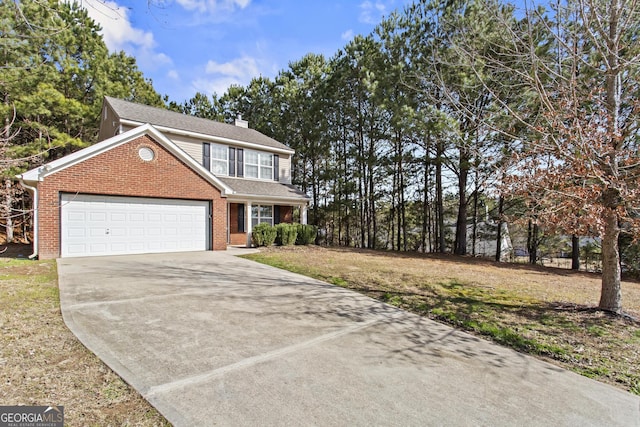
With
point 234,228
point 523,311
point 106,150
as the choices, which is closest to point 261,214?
point 234,228

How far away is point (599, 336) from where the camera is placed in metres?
4.61

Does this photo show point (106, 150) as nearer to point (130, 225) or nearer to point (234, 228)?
point (130, 225)

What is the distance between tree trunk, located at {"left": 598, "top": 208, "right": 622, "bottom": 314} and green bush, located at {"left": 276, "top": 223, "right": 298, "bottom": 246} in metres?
11.6

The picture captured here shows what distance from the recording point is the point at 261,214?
52.6 ft

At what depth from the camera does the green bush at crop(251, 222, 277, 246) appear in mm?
14359

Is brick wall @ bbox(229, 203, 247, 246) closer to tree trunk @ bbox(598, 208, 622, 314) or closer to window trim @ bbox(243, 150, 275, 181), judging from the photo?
window trim @ bbox(243, 150, 275, 181)

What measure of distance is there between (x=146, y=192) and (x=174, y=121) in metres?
5.40

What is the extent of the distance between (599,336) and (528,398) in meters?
2.72

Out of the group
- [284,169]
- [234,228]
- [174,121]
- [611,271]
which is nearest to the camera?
[611,271]

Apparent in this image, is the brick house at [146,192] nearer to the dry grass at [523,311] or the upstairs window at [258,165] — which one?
the upstairs window at [258,165]

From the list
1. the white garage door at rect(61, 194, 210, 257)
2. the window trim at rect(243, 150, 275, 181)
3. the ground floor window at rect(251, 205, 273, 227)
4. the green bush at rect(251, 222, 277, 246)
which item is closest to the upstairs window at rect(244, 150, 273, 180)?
the window trim at rect(243, 150, 275, 181)

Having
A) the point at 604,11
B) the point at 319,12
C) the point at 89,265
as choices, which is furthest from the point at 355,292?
the point at 89,265

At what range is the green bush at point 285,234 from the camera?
587 inches

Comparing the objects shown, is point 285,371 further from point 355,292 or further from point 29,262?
point 29,262
